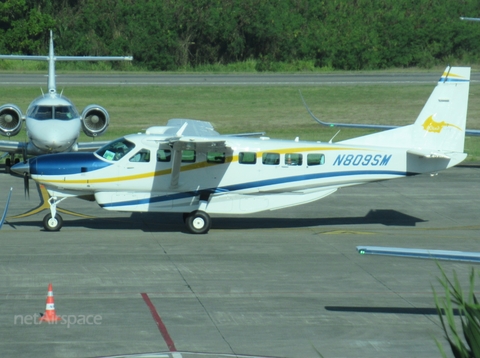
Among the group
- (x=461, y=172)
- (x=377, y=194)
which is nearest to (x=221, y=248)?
(x=377, y=194)

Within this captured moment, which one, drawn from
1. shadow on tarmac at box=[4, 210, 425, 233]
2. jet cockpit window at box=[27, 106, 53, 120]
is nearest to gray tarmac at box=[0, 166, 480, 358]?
shadow on tarmac at box=[4, 210, 425, 233]

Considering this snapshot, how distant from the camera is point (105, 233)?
17297mm

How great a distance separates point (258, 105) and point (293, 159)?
28322 millimetres

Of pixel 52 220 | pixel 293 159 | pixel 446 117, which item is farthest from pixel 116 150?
pixel 446 117

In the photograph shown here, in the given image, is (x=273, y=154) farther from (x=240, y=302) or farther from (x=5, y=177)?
(x=5, y=177)

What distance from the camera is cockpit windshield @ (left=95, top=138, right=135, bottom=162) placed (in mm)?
17391

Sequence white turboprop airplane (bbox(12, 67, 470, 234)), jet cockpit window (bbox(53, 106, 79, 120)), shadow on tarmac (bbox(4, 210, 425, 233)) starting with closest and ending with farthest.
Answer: white turboprop airplane (bbox(12, 67, 470, 234)), shadow on tarmac (bbox(4, 210, 425, 233)), jet cockpit window (bbox(53, 106, 79, 120))

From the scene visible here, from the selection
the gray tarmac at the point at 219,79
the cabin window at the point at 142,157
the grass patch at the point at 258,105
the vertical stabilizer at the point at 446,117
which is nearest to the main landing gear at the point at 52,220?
the cabin window at the point at 142,157

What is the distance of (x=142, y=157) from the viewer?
17.4 m

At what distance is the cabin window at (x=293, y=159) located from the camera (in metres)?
17.7

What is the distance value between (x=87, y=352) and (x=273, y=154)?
354 inches

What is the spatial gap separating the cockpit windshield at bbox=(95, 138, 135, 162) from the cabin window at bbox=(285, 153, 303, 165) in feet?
11.3

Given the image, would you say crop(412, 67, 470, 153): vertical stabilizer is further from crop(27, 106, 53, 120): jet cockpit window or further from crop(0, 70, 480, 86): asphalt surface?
crop(0, 70, 480, 86): asphalt surface

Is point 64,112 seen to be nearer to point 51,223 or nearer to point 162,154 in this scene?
point 51,223
